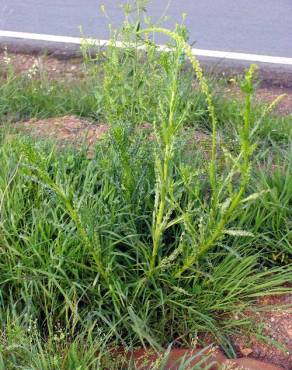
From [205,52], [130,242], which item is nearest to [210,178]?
[130,242]

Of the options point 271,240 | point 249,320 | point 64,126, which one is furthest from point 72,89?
point 249,320

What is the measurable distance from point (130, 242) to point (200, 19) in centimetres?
384

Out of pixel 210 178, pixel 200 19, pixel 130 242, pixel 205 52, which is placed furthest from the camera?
pixel 200 19

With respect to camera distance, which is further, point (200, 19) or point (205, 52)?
point (200, 19)

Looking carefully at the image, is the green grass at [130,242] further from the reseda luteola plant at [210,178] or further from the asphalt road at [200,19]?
the asphalt road at [200,19]

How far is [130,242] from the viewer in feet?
8.79

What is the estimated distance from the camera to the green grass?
2328 mm

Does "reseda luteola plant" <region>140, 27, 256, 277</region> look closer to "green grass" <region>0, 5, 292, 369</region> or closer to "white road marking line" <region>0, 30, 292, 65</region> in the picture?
"green grass" <region>0, 5, 292, 369</region>

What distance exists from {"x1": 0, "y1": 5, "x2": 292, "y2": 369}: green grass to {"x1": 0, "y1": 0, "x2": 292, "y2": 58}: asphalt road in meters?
2.70

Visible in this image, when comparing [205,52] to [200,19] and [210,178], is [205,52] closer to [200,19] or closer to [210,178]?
[200,19]

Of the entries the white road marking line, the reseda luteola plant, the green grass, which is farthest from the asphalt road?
the reseda luteola plant

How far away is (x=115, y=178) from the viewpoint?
9.16ft

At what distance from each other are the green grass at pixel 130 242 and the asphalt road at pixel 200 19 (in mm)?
2704

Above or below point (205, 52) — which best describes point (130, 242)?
below
